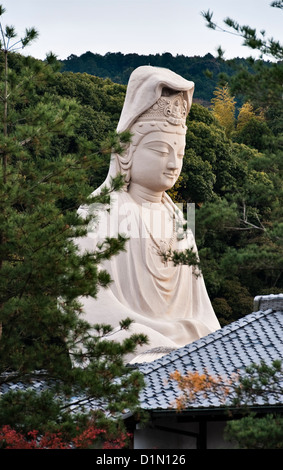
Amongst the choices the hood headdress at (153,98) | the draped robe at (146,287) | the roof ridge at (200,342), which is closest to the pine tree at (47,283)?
the roof ridge at (200,342)

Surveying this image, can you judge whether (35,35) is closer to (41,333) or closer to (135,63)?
(41,333)

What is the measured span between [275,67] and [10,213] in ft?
9.19

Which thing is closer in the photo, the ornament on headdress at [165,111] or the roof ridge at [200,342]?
the roof ridge at [200,342]

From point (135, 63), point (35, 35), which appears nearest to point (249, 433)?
point (35, 35)

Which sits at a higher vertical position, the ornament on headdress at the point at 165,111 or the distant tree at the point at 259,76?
the ornament on headdress at the point at 165,111

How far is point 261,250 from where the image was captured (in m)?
7.65

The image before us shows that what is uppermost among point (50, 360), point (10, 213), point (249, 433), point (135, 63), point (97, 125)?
point (135, 63)

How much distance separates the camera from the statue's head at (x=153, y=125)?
45.5 ft

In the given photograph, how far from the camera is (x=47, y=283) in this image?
8.41m

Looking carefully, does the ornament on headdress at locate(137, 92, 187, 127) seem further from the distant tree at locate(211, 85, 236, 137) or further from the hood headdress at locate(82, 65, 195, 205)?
the distant tree at locate(211, 85, 236, 137)

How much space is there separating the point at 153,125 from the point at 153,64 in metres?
37.9

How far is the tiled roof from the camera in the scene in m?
10.2

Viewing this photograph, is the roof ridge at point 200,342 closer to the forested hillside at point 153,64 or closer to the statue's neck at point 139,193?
the statue's neck at point 139,193

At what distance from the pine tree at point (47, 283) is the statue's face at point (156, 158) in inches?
190
